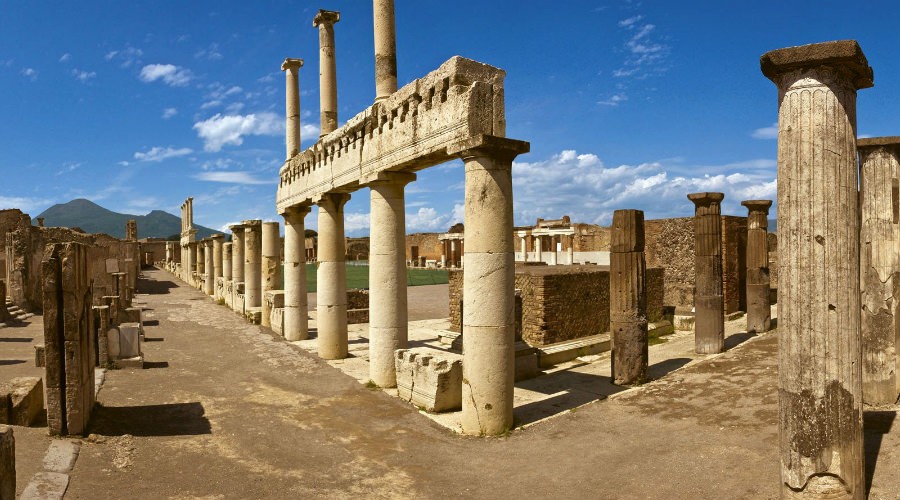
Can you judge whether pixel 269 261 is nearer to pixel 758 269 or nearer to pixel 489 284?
pixel 489 284

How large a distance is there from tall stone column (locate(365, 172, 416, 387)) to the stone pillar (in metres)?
3.89

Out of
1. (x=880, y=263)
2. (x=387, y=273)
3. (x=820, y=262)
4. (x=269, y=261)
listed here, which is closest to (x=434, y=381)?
(x=387, y=273)

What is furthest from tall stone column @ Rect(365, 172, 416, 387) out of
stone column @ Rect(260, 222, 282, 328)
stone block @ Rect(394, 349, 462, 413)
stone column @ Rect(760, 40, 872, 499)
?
stone column @ Rect(260, 222, 282, 328)

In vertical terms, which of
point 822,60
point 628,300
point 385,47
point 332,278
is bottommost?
point 628,300

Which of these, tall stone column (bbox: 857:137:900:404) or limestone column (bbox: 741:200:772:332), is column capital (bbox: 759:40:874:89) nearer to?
tall stone column (bbox: 857:137:900:404)

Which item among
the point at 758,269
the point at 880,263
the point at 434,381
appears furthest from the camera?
the point at 758,269

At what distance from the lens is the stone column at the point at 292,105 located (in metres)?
15.2

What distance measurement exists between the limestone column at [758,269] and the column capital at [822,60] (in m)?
11.2

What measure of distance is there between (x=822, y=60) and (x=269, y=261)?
1633 cm

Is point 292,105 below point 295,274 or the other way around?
the other way around

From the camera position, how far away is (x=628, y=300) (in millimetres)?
10391

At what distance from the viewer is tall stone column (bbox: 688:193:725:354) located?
12297 millimetres

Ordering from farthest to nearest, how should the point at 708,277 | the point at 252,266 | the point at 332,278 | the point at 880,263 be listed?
the point at 252,266, the point at 708,277, the point at 332,278, the point at 880,263

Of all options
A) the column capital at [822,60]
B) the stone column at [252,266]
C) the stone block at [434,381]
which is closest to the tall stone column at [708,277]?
the stone block at [434,381]
